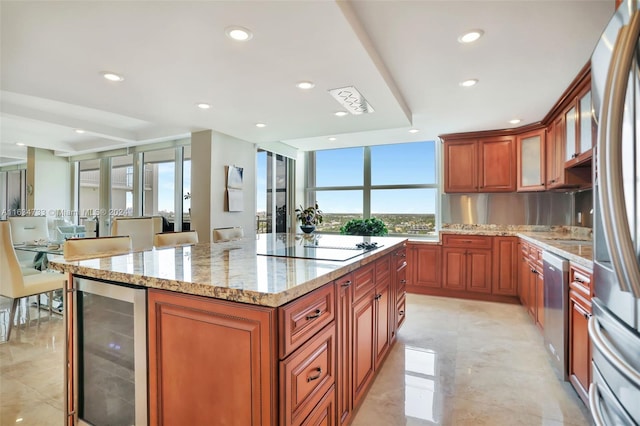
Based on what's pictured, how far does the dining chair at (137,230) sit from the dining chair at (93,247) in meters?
1.47

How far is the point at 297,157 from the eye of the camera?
20.4 ft

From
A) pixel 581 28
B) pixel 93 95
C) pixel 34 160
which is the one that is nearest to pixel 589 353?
pixel 581 28

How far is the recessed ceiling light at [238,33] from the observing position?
6.01ft

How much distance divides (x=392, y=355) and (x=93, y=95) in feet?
12.0

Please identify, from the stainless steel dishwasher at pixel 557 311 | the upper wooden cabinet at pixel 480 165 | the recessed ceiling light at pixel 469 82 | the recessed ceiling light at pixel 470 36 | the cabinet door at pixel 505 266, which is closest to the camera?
the recessed ceiling light at pixel 470 36

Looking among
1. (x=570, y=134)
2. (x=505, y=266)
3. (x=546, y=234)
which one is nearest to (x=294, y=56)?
(x=570, y=134)

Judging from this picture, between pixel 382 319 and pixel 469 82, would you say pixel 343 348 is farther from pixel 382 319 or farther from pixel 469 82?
pixel 469 82

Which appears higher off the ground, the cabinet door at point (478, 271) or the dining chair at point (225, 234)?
the dining chair at point (225, 234)

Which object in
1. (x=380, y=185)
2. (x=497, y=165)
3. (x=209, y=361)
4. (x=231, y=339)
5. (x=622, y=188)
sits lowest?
(x=209, y=361)

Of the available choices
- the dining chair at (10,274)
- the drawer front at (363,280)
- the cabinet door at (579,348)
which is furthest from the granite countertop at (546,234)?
the dining chair at (10,274)

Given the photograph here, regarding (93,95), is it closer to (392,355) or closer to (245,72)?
(245,72)

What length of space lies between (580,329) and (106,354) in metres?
2.72

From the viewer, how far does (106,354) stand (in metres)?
1.51

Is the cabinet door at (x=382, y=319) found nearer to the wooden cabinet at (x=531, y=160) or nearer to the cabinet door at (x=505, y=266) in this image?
the cabinet door at (x=505, y=266)
